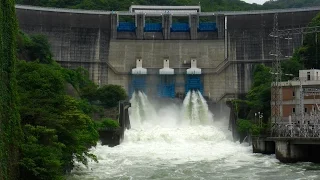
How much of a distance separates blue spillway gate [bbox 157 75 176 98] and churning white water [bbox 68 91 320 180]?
6.55 feet

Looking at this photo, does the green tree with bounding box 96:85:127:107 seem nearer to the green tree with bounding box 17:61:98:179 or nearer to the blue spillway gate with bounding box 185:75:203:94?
the blue spillway gate with bounding box 185:75:203:94

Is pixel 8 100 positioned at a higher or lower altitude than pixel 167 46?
lower

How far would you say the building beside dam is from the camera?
1975 inches

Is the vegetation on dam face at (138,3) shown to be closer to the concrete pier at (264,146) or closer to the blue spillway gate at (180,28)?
the blue spillway gate at (180,28)

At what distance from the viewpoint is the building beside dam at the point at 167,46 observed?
50156 mm

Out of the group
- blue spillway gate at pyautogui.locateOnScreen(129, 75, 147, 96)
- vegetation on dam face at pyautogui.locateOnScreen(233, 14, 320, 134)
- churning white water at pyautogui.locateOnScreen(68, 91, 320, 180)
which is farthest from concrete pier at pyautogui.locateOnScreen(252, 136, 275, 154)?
blue spillway gate at pyautogui.locateOnScreen(129, 75, 147, 96)

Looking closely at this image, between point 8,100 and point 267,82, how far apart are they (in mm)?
27936

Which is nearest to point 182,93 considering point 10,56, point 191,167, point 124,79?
point 124,79

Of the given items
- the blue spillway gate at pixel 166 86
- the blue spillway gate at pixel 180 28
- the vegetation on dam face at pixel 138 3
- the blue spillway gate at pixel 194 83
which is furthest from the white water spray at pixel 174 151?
the vegetation on dam face at pixel 138 3

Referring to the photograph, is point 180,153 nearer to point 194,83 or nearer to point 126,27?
point 194,83

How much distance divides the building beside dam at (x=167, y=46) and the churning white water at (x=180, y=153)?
90.5 inches

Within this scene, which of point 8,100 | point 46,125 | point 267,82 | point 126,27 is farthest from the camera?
point 126,27

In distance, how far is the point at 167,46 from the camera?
52125 mm

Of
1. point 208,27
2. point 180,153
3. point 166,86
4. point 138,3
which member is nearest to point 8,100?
point 180,153
